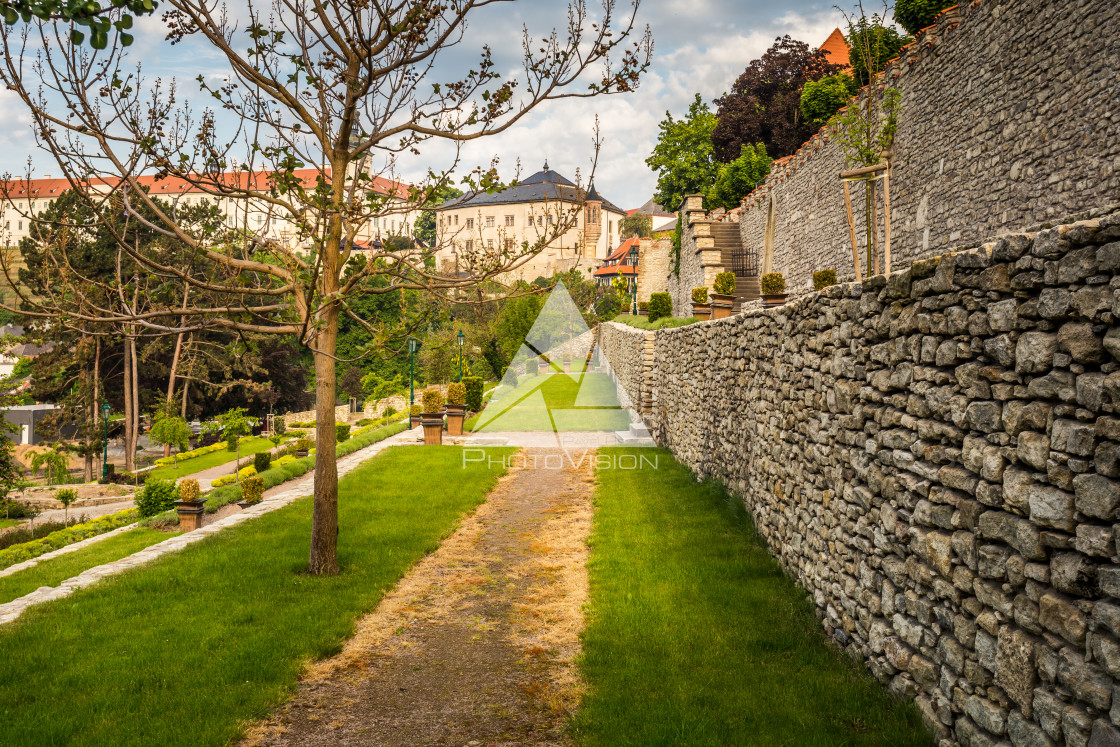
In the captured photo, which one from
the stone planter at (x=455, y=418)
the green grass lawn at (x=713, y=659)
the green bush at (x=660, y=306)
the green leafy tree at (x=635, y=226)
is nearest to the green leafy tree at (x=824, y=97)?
the green bush at (x=660, y=306)

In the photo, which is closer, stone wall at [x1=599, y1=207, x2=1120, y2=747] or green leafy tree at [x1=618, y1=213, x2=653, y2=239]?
Result: stone wall at [x1=599, y1=207, x2=1120, y2=747]

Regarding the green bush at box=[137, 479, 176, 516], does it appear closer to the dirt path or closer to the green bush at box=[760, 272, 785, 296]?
the dirt path

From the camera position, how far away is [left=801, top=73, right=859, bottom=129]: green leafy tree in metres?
19.0

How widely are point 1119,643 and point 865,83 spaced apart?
16.5 m

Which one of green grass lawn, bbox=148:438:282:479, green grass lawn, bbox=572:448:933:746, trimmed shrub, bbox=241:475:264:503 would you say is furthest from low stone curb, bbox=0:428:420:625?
green grass lawn, bbox=148:438:282:479

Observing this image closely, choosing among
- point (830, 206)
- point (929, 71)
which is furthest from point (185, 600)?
point (830, 206)

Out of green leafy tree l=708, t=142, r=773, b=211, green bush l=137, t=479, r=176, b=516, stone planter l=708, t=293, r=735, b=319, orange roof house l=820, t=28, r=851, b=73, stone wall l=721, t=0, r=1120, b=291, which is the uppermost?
orange roof house l=820, t=28, r=851, b=73

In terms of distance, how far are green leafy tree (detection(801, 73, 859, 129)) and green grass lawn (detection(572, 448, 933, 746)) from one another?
50.2ft

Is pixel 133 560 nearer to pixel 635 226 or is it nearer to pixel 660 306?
pixel 660 306

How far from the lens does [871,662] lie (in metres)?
4.30

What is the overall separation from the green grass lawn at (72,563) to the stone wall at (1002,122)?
459 inches

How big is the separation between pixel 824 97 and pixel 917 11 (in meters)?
7.66

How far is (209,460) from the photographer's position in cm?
3406

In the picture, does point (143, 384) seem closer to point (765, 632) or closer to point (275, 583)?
point (275, 583)
